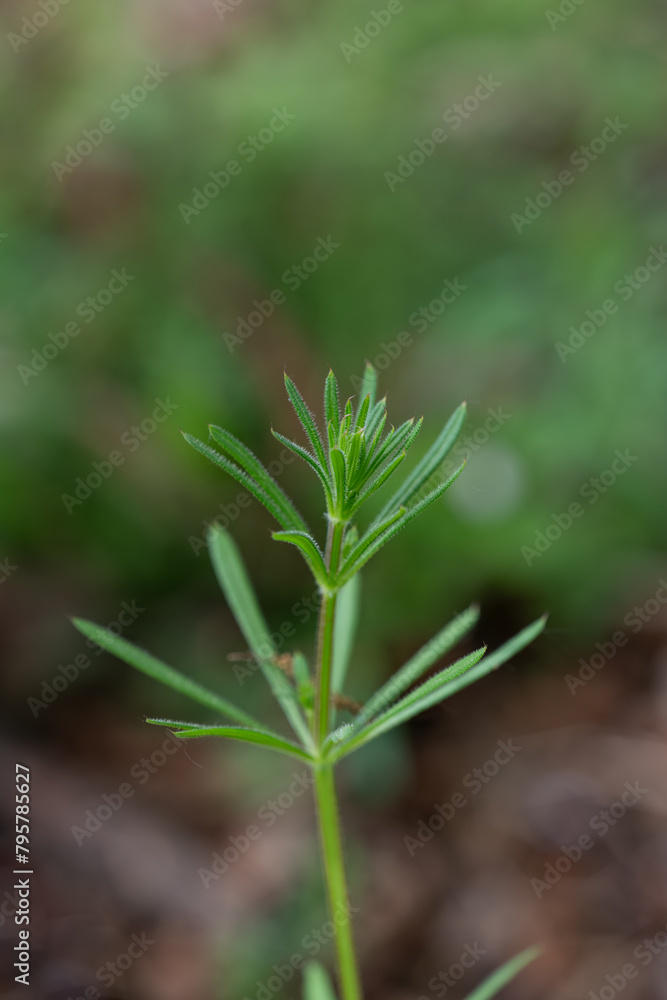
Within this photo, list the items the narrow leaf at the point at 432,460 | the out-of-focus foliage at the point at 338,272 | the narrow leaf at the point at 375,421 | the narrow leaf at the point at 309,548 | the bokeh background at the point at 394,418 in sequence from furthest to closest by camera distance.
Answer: the out-of-focus foliage at the point at 338,272, the bokeh background at the point at 394,418, the narrow leaf at the point at 432,460, the narrow leaf at the point at 375,421, the narrow leaf at the point at 309,548

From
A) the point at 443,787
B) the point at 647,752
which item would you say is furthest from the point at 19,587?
the point at 647,752

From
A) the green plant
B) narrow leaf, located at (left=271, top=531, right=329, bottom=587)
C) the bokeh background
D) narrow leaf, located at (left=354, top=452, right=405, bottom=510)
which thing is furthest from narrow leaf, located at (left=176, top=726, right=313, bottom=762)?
the bokeh background

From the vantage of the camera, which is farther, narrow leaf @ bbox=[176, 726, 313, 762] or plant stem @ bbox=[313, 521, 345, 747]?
plant stem @ bbox=[313, 521, 345, 747]

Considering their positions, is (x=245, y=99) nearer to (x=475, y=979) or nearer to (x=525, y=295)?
(x=525, y=295)

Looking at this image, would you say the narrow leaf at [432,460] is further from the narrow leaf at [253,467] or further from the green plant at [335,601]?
the narrow leaf at [253,467]

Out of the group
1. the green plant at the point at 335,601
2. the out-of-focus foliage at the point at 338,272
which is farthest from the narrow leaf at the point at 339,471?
the out-of-focus foliage at the point at 338,272

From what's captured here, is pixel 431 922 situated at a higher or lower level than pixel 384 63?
lower

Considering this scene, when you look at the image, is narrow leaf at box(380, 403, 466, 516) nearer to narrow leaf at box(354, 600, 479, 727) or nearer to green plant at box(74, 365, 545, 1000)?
green plant at box(74, 365, 545, 1000)
